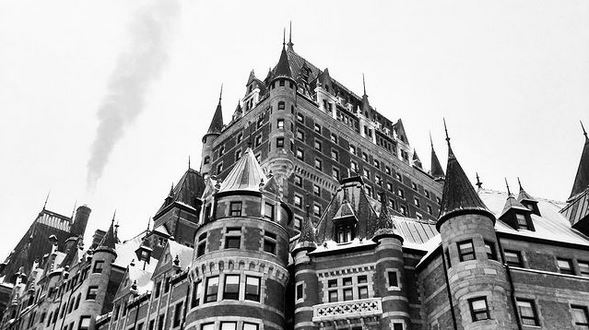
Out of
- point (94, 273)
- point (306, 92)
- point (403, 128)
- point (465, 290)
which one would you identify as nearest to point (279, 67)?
point (306, 92)

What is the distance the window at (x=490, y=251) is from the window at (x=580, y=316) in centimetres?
582

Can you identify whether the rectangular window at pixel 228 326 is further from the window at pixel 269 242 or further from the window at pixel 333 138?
the window at pixel 333 138

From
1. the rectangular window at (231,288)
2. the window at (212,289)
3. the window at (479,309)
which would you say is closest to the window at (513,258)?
the window at (479,309)

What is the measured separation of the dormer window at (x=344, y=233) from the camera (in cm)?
4942

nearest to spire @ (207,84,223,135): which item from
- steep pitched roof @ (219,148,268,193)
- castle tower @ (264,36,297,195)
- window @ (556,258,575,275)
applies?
castle tower @ (264,36,297,195)

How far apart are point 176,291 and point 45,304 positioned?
112 feet

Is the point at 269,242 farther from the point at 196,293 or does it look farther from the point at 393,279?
the point at 393,279

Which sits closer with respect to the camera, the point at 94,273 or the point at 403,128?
the point at 94,273

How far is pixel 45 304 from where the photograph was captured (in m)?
81.4

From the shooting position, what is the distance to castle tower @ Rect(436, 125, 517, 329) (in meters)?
38.9

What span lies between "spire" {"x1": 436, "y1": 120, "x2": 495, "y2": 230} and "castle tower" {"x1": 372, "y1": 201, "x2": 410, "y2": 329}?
3725mm

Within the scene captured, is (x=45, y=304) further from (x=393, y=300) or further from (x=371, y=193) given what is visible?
(x=393, y=300)

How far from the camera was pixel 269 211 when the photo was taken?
5216 centimetres

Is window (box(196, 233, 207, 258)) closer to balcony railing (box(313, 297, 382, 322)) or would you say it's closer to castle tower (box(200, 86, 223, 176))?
balcony railing (box(313, 297, 382, 322))
